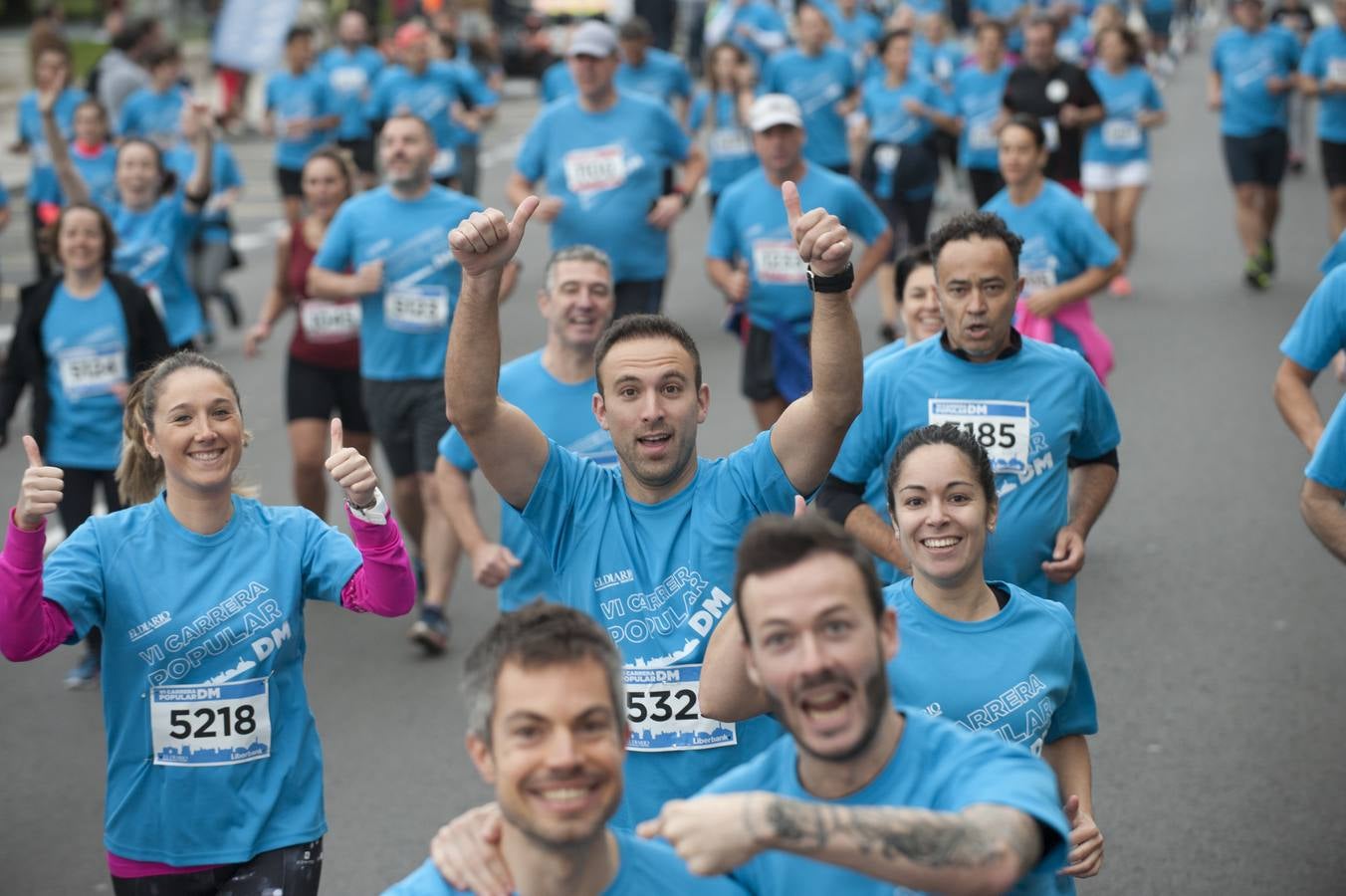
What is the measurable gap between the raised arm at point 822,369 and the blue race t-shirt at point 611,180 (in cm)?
602

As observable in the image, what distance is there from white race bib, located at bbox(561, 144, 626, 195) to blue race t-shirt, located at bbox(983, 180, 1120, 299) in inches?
102

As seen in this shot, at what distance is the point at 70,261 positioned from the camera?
7910 mm

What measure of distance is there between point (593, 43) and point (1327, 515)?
6.16 metres

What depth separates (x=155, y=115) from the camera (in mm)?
15414

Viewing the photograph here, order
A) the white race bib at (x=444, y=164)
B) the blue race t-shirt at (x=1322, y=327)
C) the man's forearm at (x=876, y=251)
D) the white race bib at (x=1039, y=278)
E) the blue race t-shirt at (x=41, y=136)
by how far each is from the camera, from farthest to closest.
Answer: the white race bib at (x=444, y=164)
the blue race t-shirt at (x=41, y=136)
the man's forearm at (x=876, y=251)
the white race bib at (x=1039, y=278)
the blue race t-shirt at (x=1322, y=327)

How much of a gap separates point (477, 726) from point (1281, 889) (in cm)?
342

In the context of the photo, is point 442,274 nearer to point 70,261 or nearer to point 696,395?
point 70,261

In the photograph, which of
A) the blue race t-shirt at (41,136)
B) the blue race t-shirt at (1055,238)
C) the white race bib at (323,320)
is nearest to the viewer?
the blue race t-shirt at (1055,238)

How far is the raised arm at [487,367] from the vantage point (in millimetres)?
4223

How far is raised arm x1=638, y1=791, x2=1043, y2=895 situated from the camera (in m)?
2.63

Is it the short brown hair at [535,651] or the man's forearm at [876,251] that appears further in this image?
the man's forearm at [876,251]

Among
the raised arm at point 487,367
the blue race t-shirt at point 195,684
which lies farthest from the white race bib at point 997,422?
the blue race t-shirt at point 195,684

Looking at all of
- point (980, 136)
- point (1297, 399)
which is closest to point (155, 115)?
point (980, 136)

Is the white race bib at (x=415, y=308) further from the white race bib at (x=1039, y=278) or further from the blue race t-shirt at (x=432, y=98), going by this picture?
the blue race t-shirt at (x=432, y=98)
